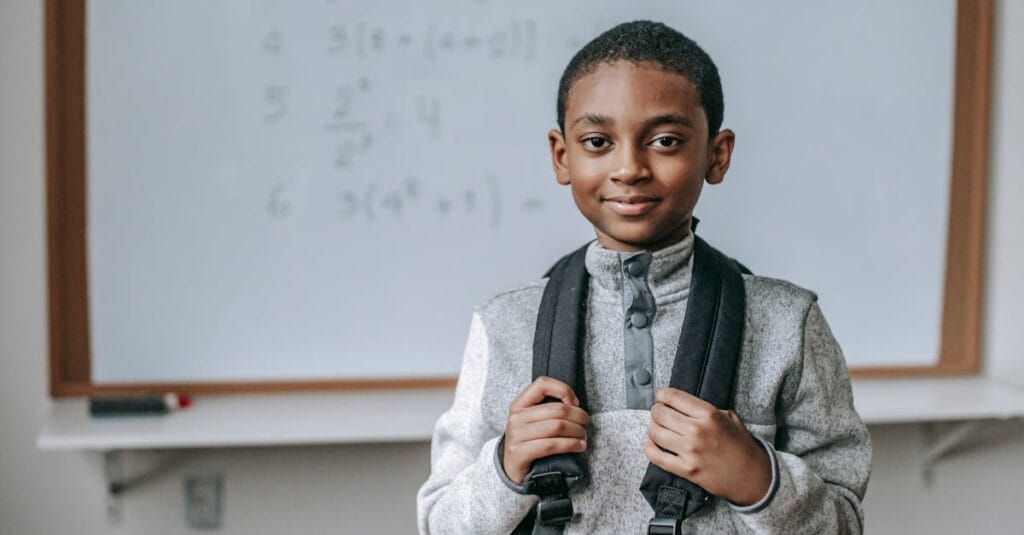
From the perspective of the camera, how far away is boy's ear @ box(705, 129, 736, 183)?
719 millimetres

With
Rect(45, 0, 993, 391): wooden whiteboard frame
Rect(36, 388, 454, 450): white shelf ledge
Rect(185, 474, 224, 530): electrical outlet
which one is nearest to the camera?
Rect(36, 388, 454, 450): white shelf ledge

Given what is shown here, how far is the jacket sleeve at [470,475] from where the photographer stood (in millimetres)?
689

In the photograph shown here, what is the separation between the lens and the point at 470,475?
2.39 ft

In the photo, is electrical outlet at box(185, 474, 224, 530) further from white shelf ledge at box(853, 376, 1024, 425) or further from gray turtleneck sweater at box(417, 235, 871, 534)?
white shelf ledge at box(853, 376, 1024, 425)

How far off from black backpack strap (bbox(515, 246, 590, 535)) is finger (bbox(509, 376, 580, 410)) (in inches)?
0.8

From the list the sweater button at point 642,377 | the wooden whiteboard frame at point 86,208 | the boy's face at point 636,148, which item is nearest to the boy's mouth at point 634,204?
the boy's face at point 636,148

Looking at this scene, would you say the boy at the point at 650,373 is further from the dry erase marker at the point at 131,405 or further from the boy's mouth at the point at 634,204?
the dry erase marker at the point at 131,405

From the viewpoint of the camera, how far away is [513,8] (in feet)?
4.99

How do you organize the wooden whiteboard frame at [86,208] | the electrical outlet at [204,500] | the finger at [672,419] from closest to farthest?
1. the finger at [672,419]
2. the wooden whiteboard frame at [86,208]
3. the electrical outlet at [204,500]

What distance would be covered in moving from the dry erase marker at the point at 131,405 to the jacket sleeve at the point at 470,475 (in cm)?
76

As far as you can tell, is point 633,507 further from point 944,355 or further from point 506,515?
point 944,355

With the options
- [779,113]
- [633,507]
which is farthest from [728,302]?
[779,113]

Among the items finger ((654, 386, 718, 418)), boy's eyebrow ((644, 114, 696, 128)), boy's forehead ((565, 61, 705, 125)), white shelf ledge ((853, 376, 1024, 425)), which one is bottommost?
white shelf ledge ((853, 376, 1024, 425))

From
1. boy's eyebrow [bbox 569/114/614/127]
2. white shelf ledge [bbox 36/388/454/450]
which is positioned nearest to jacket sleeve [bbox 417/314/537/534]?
boy's eyebrow [bbox 569/114/614/127]
